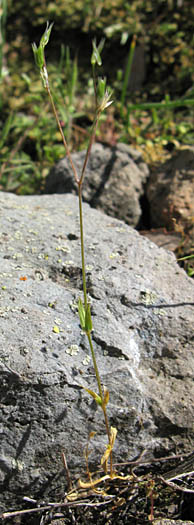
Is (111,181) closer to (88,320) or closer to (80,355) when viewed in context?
(80,355)

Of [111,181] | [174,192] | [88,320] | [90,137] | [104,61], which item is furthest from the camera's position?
[104,61]

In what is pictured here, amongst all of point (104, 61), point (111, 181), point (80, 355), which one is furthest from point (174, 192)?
point (104, 61)

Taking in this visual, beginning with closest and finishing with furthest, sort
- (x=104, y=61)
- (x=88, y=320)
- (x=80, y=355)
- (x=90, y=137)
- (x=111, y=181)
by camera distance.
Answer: (x=90, y=137), (x=88, y=320), (x=80, y=355), (x=111, y=181), (x=104, y=61)

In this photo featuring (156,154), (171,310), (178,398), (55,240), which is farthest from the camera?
(156,154)

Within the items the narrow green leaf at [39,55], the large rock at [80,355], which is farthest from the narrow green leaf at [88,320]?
the narrow green leaf at [39,55]

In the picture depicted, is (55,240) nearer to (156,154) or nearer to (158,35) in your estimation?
(156,154)

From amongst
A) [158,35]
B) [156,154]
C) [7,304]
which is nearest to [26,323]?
[7,304]

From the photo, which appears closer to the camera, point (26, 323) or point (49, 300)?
point (26, 323)
